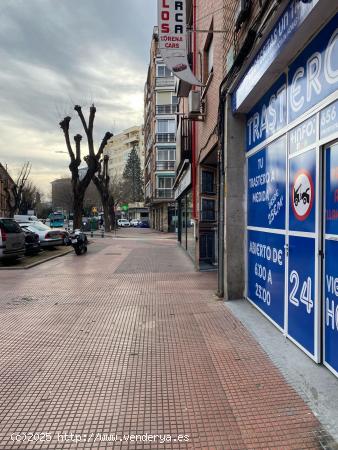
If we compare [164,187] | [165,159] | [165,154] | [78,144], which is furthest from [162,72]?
[78,144]

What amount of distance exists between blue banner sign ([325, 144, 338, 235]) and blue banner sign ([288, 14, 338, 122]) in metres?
0.60

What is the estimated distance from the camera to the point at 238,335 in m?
5.50

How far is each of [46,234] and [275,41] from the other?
16.1 metres

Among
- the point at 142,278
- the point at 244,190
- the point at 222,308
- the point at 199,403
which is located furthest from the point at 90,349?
the point at 142,278

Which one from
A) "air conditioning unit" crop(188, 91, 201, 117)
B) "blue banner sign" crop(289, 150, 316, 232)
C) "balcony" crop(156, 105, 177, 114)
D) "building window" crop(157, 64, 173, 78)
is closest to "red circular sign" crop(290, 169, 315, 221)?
"blue banner sign" crop(289, 150, 316, 232)

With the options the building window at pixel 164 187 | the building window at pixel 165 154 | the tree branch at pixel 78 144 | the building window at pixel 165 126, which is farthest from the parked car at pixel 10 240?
the building window at pixel 165 126

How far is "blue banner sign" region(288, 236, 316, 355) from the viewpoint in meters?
4.32

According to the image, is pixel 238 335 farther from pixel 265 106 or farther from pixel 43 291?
pixel 43 291

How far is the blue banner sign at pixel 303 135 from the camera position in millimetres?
4297

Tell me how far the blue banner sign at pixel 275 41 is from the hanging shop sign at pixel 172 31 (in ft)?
6.19

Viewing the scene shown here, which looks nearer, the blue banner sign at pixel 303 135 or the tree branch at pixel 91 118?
the blue banner sign at pixel 303 135

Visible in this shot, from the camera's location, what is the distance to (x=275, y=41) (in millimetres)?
4902

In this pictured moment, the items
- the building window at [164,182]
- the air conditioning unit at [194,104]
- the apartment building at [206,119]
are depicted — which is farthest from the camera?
the building window at [164,182]

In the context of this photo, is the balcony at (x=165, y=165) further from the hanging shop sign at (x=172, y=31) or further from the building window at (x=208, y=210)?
the hanging shop sign at (x=172, y=31)
